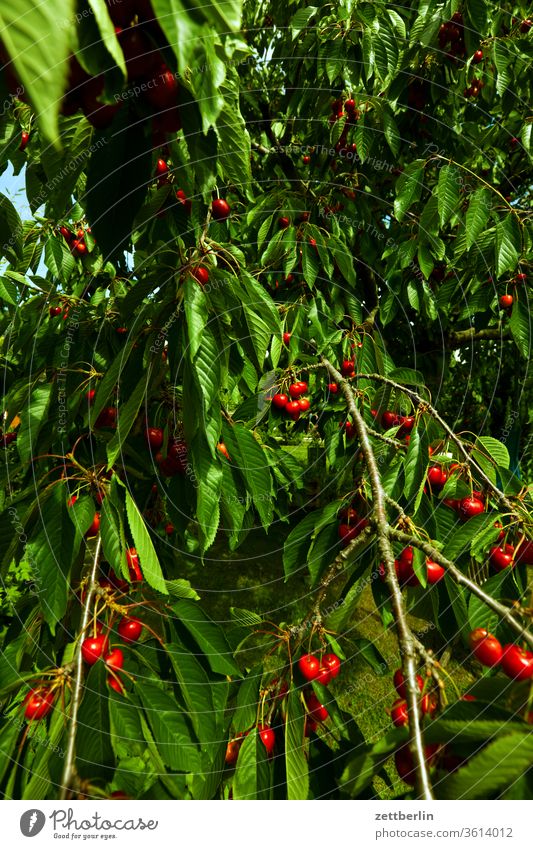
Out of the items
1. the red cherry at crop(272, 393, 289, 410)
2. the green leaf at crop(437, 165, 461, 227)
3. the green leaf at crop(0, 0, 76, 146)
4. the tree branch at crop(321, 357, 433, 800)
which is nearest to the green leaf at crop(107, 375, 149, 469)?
the tree branch at crop(321, 357, 433, 800)

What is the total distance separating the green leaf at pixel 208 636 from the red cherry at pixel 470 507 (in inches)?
24.1

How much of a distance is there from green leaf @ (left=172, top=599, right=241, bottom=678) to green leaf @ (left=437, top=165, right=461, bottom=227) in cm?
149

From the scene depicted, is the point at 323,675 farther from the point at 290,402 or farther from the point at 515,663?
the point at 290,402

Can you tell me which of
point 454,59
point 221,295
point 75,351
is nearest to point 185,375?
point 221,295

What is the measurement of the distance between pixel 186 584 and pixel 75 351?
772 mm

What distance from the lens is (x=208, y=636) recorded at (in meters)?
0.88

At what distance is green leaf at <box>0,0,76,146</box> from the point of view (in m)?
0.35

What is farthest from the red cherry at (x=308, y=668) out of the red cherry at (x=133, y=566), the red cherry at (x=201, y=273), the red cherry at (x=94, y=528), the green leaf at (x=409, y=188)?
the green leaf at (x=409, y=188)

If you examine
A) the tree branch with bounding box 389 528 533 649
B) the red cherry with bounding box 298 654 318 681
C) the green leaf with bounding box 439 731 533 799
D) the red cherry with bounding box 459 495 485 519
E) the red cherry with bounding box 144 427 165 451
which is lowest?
the red cherry with bounding box 298 654 318 681

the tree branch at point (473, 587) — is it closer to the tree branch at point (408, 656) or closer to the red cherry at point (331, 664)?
the tree branch at point (408, 656)

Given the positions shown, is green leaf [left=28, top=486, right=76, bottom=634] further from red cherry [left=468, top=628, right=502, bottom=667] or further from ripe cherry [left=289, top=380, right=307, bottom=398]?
ripe cherry [left=289, top=380, right=307, bottom=398]

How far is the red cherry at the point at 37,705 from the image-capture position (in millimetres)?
755

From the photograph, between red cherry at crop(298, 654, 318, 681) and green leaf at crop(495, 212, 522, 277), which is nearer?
red cherry at crop(298, 654, 318, 681)

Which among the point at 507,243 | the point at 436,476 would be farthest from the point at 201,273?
the point at 507,243
